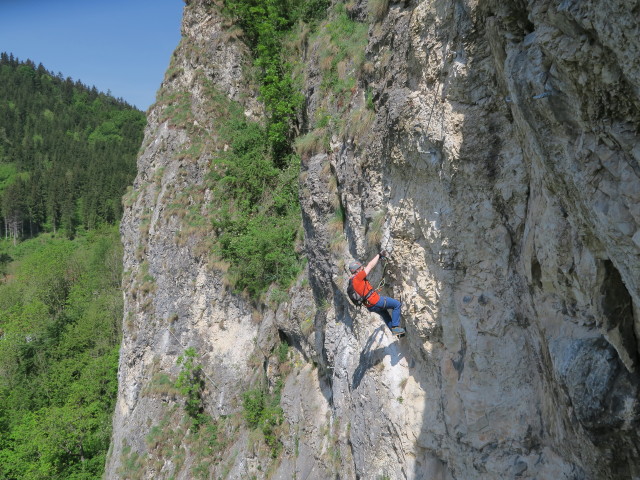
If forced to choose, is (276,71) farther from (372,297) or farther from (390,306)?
(390,306)

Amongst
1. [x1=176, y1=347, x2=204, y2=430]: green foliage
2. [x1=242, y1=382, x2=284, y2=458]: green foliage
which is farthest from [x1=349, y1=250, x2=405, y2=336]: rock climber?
[x1=176, y1=347, x2=204, y2=430]: green foliage

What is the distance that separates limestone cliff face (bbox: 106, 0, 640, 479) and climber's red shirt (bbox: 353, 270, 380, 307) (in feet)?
1.69

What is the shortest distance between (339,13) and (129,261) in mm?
14134

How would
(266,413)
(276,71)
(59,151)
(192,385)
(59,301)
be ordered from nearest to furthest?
(266,413) → (192,385) → (276,71) → (59,301) → (59,151)

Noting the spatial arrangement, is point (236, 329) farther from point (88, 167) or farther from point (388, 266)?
point (88, 167)

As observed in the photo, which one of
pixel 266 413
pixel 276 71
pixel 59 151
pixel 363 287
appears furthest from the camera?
pixel 59 151

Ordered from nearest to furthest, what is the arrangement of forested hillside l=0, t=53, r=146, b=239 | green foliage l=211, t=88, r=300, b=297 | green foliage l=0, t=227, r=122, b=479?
green foliage l=211, t=88, r=300, b=297, green foliage l=0, t=227, r=122, b=479, forested hillside l=0, t=53, r=146, b=239

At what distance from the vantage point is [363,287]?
712 cm

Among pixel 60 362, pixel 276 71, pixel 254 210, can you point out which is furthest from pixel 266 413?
pixel 60 362

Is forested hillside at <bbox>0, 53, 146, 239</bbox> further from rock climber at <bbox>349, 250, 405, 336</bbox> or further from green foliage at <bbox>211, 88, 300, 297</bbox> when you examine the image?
rock climber at <bbox>349, 250, 405, 336</bbox>

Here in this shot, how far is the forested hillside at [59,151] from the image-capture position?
67344mm

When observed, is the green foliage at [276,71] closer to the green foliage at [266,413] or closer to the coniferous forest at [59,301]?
the green foliage at [266,413]

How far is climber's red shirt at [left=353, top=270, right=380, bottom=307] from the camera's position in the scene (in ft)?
23.3

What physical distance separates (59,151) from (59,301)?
52629 millimetres
